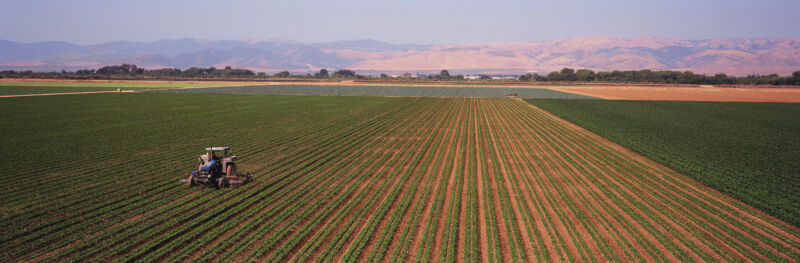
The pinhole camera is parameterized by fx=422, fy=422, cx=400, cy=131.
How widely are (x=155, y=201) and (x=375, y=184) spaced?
7.33 meters

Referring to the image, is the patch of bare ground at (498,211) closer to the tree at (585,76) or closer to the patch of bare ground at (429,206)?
the patch of bare ground at (429,206)

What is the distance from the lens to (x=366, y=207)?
1338 cm

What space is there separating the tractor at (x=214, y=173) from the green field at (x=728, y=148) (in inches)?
699

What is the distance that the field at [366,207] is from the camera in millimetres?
10203

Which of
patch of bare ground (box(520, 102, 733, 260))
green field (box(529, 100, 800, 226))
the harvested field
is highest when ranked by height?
the harvested field

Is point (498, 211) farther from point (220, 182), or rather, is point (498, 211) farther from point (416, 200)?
point (220, 182)

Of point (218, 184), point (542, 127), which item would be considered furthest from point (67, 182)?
point (542, 127)

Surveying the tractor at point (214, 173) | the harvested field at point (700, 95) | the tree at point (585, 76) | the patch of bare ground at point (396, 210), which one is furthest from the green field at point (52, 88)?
the tree at point (585, 76)

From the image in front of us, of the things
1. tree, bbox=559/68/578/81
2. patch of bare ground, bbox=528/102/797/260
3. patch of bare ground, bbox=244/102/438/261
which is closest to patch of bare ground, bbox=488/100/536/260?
patch of bare ground, bbox=528/102/797/260

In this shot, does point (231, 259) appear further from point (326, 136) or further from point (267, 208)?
point (326, 136)

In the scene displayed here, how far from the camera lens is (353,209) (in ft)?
43.2

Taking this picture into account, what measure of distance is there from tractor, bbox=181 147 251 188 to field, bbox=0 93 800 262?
1.41 feet

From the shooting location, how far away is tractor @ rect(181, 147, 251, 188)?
14445mm

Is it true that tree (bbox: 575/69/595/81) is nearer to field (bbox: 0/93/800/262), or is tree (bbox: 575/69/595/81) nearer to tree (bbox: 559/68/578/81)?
tree (bbox: 559/68/578/81)
